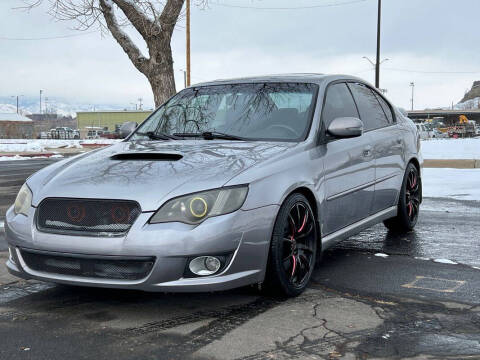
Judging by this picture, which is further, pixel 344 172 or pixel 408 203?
pixel 408 203

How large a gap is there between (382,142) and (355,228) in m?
1.02

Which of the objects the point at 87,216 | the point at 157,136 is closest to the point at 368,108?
the point at 157,136

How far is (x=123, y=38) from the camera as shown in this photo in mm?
14336

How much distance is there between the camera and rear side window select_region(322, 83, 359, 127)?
16.5ft

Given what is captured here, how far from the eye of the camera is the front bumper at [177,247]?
3.49 m

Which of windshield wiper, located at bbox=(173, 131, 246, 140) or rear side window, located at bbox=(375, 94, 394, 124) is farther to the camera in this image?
rear side window, located at bbox=(375, 94, 394, 124)

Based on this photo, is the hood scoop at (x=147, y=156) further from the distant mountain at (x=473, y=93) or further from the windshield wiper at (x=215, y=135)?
the distant mountain at (x=473, y=93)

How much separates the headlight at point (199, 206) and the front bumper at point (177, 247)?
39mm

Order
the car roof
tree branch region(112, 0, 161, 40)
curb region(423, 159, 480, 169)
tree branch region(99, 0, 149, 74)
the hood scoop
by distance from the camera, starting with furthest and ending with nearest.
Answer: tree branch region(99, 0, 149, 74)
curb region(423, 159, 480, 169)
tree branch region(112, 0, 161, 40)
the car roof
the hood scoop

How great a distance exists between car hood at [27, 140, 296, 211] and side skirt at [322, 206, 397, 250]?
0.82 metres

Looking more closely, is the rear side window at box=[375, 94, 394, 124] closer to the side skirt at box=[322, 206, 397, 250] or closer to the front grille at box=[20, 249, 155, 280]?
the side skirt at box=[322, 206, 397, 250]

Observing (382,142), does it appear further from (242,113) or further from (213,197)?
(213,197)

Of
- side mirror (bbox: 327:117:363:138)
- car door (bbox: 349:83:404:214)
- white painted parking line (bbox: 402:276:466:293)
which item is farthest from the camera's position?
car door (bbox: 349:83:404:214)

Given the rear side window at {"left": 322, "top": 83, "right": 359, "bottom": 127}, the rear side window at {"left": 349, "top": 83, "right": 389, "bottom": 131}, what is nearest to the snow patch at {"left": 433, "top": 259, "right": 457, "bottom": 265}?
the rear side window at {"left": 349, "top": 83, "right": 389, "bottom": 131}
